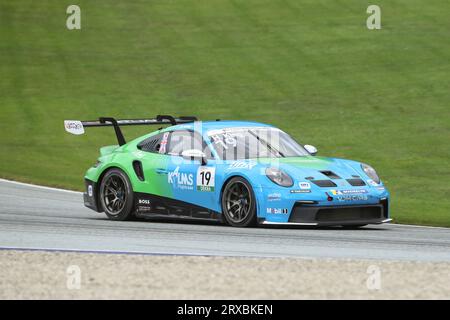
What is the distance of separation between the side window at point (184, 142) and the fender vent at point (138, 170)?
44 centimetres

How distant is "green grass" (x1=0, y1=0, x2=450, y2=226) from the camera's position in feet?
71.6

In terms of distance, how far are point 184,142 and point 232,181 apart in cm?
120

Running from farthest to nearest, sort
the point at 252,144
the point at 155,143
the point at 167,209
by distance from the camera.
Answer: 1. the point at 155,143
2. the point at 167,209
3. the point at 252,144

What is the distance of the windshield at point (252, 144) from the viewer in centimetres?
1383

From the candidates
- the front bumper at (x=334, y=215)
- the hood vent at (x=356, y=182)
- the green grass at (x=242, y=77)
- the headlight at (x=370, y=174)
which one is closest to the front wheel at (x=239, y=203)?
the front bumper at (x=334, y=215)

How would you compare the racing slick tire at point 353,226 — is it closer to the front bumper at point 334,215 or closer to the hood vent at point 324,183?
the front bumper at point 334,215

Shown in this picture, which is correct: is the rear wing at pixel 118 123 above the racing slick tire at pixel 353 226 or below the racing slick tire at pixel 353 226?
above

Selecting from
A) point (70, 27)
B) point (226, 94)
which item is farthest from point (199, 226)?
point (70, 27)

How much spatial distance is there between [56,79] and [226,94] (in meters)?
5.05

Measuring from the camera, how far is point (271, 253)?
432 inches

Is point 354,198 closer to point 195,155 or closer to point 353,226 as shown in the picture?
point 353,226

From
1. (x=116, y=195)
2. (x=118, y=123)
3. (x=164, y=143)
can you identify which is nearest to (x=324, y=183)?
(x=164, y=143)

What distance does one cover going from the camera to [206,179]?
13.7 meters

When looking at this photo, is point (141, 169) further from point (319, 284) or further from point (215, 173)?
point (319, 284)
